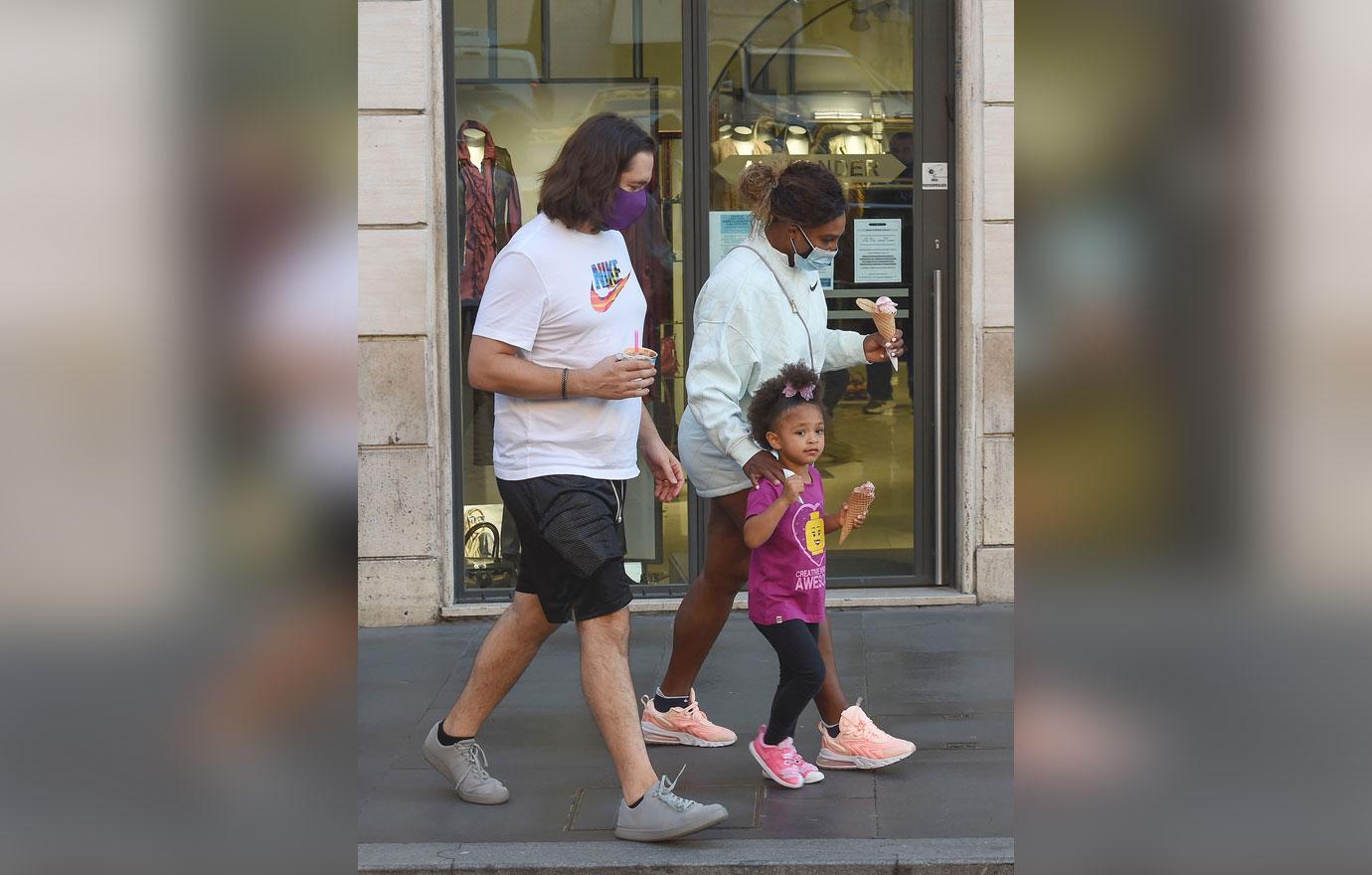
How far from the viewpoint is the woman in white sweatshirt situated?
4.63m

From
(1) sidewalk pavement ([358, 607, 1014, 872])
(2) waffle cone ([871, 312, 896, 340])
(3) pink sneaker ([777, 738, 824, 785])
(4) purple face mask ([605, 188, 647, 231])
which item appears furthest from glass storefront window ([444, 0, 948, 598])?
(4) purple face mask ([605, 188, 647, 231])

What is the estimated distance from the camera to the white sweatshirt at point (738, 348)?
15.1ft

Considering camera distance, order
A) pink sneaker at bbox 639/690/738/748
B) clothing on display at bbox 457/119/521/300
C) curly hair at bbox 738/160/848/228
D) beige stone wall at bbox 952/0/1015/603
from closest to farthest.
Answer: curly hair at bbox 738/160/848/228 → pink sneaker at bbox 639/690/738/748 → beige stone wall at bbox 952/0/1015/603 → clothing on display at bbox 457/119/521/300

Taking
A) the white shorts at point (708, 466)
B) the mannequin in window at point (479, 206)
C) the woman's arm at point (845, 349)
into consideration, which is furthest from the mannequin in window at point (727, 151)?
the white shorts at point (708, 466)

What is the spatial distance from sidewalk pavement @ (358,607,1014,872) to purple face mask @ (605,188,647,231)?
1.78m

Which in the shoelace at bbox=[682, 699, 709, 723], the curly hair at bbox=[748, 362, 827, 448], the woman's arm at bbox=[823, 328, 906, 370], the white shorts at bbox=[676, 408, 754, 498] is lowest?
the shoelace at bbox=[682, 699, 709, 723]

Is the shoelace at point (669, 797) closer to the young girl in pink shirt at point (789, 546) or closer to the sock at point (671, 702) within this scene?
the young girl in pink shirt at point (789, 546)

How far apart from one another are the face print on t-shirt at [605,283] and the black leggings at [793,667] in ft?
3.58

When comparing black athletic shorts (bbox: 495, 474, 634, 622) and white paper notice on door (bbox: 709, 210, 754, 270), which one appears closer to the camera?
black athletic shorts (bbox: 495, 474, 634, 622)

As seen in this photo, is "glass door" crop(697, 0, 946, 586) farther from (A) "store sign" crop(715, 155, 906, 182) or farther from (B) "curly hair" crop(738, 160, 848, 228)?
(B) "curly hair" crop(738, 160, 848, 228)

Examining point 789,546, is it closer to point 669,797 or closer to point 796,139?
point 669,797
